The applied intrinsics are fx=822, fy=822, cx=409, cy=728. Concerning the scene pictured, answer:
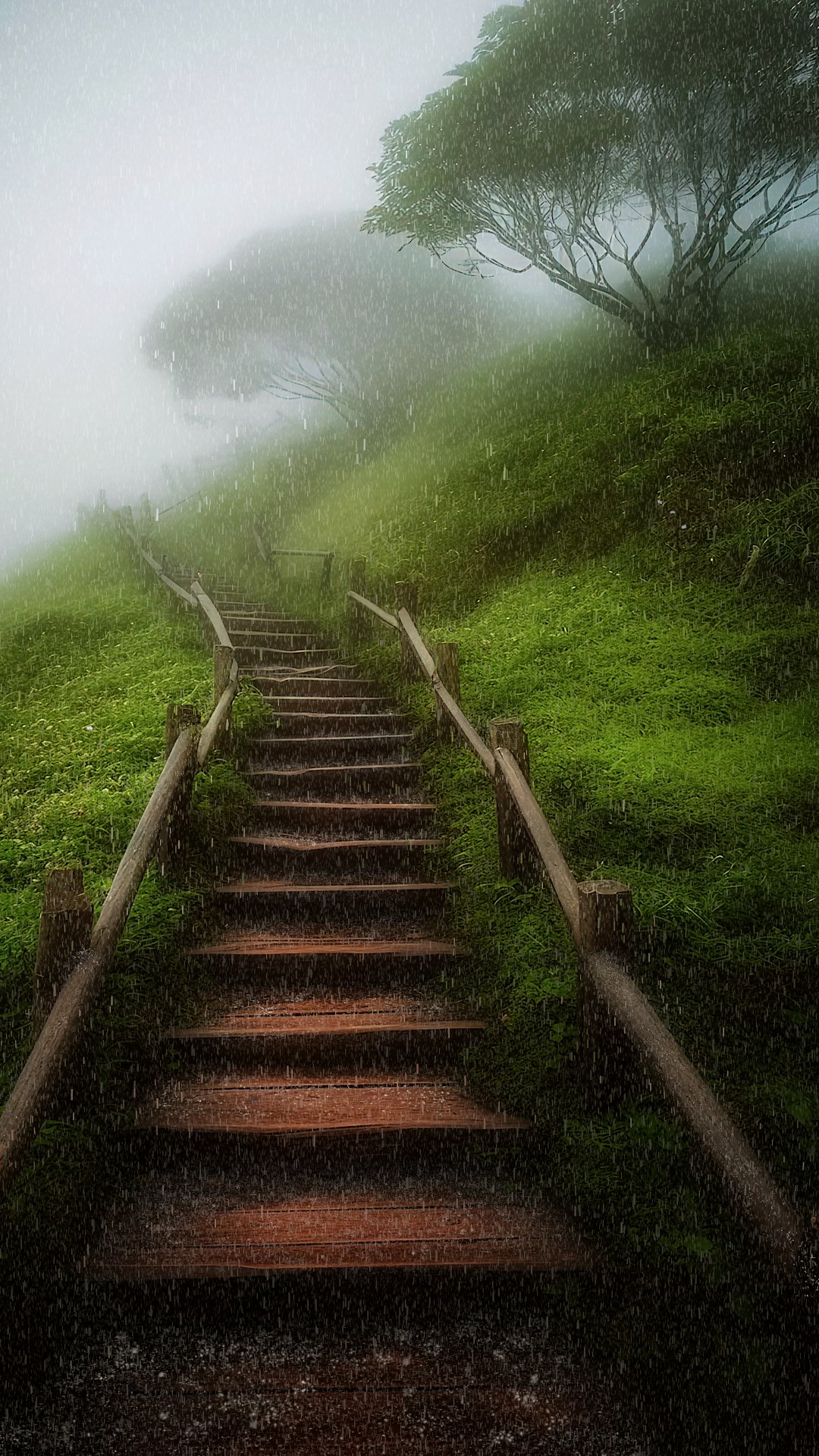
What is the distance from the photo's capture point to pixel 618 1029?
3.09m

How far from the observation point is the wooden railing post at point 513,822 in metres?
4.44

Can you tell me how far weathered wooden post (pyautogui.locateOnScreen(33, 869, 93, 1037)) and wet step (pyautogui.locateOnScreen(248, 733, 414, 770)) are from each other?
3.38 m

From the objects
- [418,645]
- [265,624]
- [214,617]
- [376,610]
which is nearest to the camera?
[418,645]

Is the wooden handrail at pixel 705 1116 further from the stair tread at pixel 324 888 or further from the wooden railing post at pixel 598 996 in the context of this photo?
the stair tread at pixel 324 888

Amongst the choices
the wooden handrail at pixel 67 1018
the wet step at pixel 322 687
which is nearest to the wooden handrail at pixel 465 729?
the wet step at pixel 322 687

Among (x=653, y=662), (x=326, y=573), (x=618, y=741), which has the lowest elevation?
(x=618, y=741)

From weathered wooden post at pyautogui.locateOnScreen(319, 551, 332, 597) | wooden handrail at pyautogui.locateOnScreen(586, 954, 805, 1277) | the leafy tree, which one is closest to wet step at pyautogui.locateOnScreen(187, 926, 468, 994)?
wooden handrail at pyautogui.locateOnScreen(586, 954, 805, 1277)

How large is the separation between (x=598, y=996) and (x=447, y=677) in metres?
3.69

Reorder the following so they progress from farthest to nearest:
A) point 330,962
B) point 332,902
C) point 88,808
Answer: point 88,808, point 332,902, point 330,962

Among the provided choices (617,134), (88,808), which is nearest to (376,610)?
(88,808)

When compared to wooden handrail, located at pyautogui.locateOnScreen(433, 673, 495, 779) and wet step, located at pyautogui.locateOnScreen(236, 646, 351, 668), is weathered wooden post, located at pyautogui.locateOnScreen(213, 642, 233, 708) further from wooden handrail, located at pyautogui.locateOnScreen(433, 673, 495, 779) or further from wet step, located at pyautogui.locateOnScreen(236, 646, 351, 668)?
wet step, located at pyautogui.locateOnScreen(236, 646, 351, 668)

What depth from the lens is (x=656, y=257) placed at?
19.5 metres

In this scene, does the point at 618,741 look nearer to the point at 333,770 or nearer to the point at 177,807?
the point at 333,770

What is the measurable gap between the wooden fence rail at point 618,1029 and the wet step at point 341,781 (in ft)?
4.44
